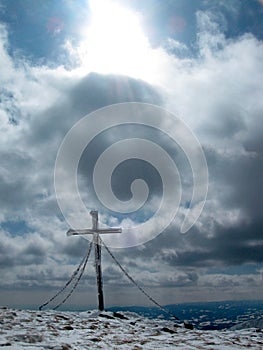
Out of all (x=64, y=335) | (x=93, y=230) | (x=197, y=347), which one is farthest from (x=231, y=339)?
(x=93, y=230)

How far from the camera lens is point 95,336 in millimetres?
16281

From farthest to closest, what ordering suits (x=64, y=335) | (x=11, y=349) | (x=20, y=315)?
(x=20, y=315)
(x=64, y=335)
(x=11, y=349)

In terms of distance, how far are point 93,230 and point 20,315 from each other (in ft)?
37.9

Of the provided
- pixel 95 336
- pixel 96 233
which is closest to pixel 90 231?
pixel 96 233

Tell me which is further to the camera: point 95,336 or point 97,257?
point 97,257

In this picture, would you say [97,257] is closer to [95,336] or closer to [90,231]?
[90,231]

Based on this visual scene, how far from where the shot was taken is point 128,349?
13.7m

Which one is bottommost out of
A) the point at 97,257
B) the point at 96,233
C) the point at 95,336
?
the point at 95,336

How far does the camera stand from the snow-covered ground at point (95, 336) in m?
Result: 13.6

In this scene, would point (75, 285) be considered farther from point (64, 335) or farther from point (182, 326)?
point (64, 335)

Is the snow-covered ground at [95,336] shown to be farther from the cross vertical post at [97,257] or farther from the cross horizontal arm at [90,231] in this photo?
the cross horizontal arm at [90,231]

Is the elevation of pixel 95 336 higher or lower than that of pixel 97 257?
lower

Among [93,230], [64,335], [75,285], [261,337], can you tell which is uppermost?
[93,230]

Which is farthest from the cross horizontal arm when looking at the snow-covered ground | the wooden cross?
the snow-covered ground
